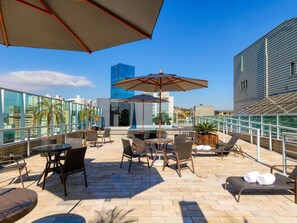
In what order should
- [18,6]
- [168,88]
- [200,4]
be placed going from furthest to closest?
[200,4]
[168,88]
[18,6]

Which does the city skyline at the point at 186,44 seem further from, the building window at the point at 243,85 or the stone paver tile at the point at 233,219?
the building window at the point at 243,85

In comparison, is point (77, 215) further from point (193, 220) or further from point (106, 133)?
point (106, 133)

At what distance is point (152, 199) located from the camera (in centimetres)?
332

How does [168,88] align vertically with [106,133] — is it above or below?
above

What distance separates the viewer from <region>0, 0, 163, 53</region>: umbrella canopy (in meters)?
2.12

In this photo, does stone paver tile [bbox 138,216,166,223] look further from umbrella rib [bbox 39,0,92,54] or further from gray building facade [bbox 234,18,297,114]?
gray building facade [bbox 234,18,297,114]

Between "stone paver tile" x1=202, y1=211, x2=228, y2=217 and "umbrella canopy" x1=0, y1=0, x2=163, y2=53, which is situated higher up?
"umbrella canopy" x1=0, y1=0, x2=163, y2=53

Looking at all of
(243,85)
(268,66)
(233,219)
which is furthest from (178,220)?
(243,85)

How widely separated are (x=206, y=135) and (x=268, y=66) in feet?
53.0

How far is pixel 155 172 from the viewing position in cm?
492

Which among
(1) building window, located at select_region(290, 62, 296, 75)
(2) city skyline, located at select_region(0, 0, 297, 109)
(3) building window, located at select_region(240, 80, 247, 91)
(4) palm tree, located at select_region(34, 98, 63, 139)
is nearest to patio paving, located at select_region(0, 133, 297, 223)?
(2) city skyline, located at select_region(0, 0, 297, 109)

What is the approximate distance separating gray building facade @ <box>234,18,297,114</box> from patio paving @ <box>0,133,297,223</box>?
15911mm

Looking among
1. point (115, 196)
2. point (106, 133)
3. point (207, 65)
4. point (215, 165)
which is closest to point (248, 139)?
point (215, 165)

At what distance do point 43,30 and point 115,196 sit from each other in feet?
8.78
